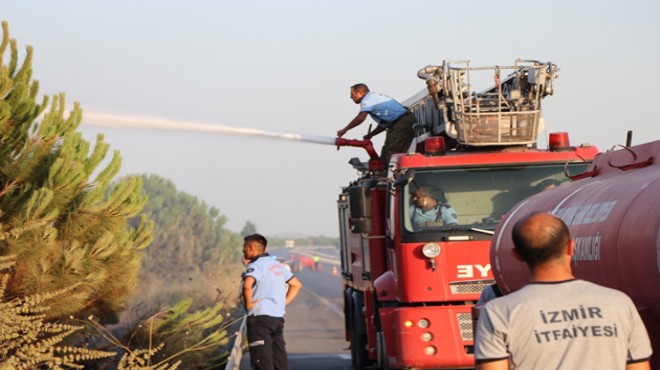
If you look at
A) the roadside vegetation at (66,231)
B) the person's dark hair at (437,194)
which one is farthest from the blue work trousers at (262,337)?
the person's dark hair at (437,194)

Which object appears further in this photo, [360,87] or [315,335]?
[315,335]

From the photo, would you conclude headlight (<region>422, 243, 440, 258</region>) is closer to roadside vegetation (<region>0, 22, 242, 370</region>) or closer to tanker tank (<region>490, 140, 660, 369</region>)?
roadside vegetation (<region>0, 22, 242, 370</region>)

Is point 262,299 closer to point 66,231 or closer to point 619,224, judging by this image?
point 66,231

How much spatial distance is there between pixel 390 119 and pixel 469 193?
2.74 meters

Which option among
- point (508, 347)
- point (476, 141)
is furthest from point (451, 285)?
point (508, 347)

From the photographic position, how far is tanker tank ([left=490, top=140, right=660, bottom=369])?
596cm

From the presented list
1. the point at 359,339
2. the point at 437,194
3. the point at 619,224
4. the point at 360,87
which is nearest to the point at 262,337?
the point at 437,194

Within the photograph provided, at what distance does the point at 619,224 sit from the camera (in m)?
6.33

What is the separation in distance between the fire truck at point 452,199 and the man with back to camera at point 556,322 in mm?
7814

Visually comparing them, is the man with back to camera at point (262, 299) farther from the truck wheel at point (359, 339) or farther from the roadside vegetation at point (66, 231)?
→ the truck wheel at point (359, 339)

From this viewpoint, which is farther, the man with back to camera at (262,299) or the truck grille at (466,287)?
the truck grille at (466,287)

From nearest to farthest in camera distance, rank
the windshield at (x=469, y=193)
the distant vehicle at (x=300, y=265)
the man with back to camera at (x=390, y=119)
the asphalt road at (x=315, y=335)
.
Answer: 1. the windshield at (x=469, y=193)
2. the man with back to camera at (x=390, y=119)
3. the asphalt road at (x=315, y=335)
4. the distant vehicle at (x=300, y=265)

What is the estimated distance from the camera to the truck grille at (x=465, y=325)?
41.6 ft

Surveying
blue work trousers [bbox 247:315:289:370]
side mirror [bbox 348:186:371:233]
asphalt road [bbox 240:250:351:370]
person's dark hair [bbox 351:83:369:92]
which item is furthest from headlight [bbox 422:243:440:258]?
asphalt road [bbox 240:250:351:370]
